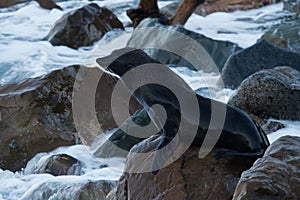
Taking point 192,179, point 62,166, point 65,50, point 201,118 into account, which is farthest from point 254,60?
point 192,179

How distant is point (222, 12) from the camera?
40.5ft

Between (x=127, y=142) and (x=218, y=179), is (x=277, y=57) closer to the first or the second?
(x=127, y=142)

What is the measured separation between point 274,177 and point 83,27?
724cm

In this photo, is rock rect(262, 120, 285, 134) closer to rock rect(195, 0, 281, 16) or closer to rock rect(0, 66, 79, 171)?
rock rect(0, 66, 79, 171)

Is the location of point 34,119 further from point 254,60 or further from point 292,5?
point 292,5

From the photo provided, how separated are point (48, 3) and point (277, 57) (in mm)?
7217

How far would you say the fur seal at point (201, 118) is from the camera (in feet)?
8.56

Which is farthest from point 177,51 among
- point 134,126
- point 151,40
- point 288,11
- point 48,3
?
point 48,3

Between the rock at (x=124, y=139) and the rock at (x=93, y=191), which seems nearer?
the rock at (x=93, y=191)

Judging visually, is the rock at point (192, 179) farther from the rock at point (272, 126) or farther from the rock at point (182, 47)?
the rock at point (182, 47)

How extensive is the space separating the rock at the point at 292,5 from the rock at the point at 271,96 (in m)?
6.54

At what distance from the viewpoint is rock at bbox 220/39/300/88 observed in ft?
21.8

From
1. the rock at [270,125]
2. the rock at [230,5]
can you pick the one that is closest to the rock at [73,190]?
the rock at [270,125]

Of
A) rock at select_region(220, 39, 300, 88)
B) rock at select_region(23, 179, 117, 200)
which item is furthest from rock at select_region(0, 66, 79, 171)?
rock at select_region(220, 39, 300, 88)
